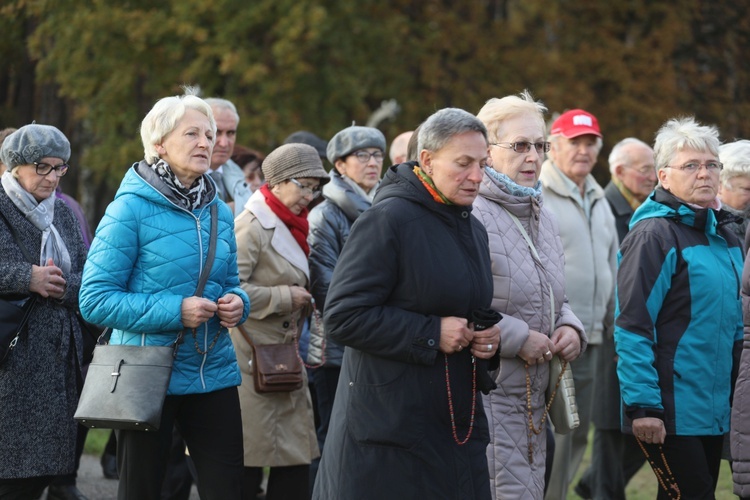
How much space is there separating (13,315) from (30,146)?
2.86ft

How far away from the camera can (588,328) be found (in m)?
7.41

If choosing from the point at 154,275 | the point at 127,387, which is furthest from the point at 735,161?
the point at 127,387

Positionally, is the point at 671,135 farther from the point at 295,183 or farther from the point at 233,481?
the point at 233,481

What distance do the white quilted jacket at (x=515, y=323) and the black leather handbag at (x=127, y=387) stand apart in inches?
56.5

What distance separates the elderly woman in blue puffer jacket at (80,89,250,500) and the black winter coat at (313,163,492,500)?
3.17 ft

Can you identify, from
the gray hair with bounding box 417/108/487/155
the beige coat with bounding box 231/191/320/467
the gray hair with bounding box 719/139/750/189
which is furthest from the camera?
the gray hair with bounding box 719/139/750/189

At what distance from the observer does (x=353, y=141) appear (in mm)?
7379

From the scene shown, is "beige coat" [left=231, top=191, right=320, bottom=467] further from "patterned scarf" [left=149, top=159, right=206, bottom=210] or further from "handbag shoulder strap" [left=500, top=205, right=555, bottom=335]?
"handbag shoulder strap" [left=500, top=205, right=555, bottom=335]

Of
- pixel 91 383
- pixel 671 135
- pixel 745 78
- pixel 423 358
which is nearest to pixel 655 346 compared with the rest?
pixel 671 135

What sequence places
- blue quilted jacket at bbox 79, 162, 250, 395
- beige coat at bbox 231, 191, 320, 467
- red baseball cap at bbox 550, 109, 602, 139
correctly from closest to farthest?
1. blue quilted jacket at bbox 79, 162, 250, 395
2. beige coat at bbox 231, 191, 320, 467
3. red baseball cap at bbox 550, 109, 602, 139

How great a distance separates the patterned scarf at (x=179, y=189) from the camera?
5168 millimetres

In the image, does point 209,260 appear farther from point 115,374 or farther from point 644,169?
point 644,169

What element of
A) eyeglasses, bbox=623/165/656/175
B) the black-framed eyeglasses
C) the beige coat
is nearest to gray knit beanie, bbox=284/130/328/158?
the beige coat

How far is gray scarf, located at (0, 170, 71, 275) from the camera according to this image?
583 centimetres
